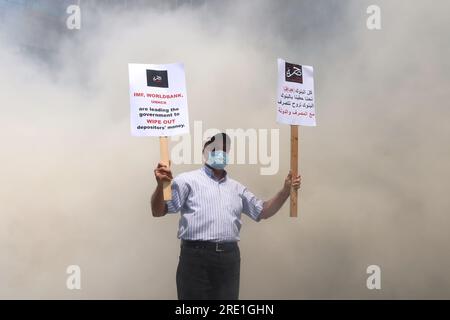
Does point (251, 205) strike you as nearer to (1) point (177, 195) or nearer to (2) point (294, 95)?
(1) point (177, 195)

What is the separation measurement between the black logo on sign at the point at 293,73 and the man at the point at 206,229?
56 cm

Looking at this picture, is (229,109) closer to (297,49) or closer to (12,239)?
(297,49)

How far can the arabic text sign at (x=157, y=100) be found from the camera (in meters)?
3.01

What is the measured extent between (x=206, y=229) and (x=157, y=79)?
31.0 inches

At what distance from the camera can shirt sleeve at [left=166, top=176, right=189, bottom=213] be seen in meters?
3.09

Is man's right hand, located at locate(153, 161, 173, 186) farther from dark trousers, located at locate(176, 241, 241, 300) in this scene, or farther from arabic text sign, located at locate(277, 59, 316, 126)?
arabic text sign, located at locate(277, 59, 316, 126)

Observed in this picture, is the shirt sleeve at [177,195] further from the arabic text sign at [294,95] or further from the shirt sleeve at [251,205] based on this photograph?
the arabic text sign at [294,95]

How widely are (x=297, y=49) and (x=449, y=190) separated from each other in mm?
1425

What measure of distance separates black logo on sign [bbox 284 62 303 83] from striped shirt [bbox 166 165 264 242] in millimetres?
670

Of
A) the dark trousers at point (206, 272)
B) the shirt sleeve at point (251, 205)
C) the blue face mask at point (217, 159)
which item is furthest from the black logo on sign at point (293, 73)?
the dark trousers at point (206, 272)

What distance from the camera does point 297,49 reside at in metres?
4.16

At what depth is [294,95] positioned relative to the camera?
3.37 meters

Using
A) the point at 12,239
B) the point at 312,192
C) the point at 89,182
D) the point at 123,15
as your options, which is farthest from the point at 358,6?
the point at 12,239

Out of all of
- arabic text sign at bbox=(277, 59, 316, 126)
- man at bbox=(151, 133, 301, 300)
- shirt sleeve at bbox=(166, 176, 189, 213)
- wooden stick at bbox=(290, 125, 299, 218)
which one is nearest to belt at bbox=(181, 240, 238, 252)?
man at bbox=(151, 133, 301, 300)
